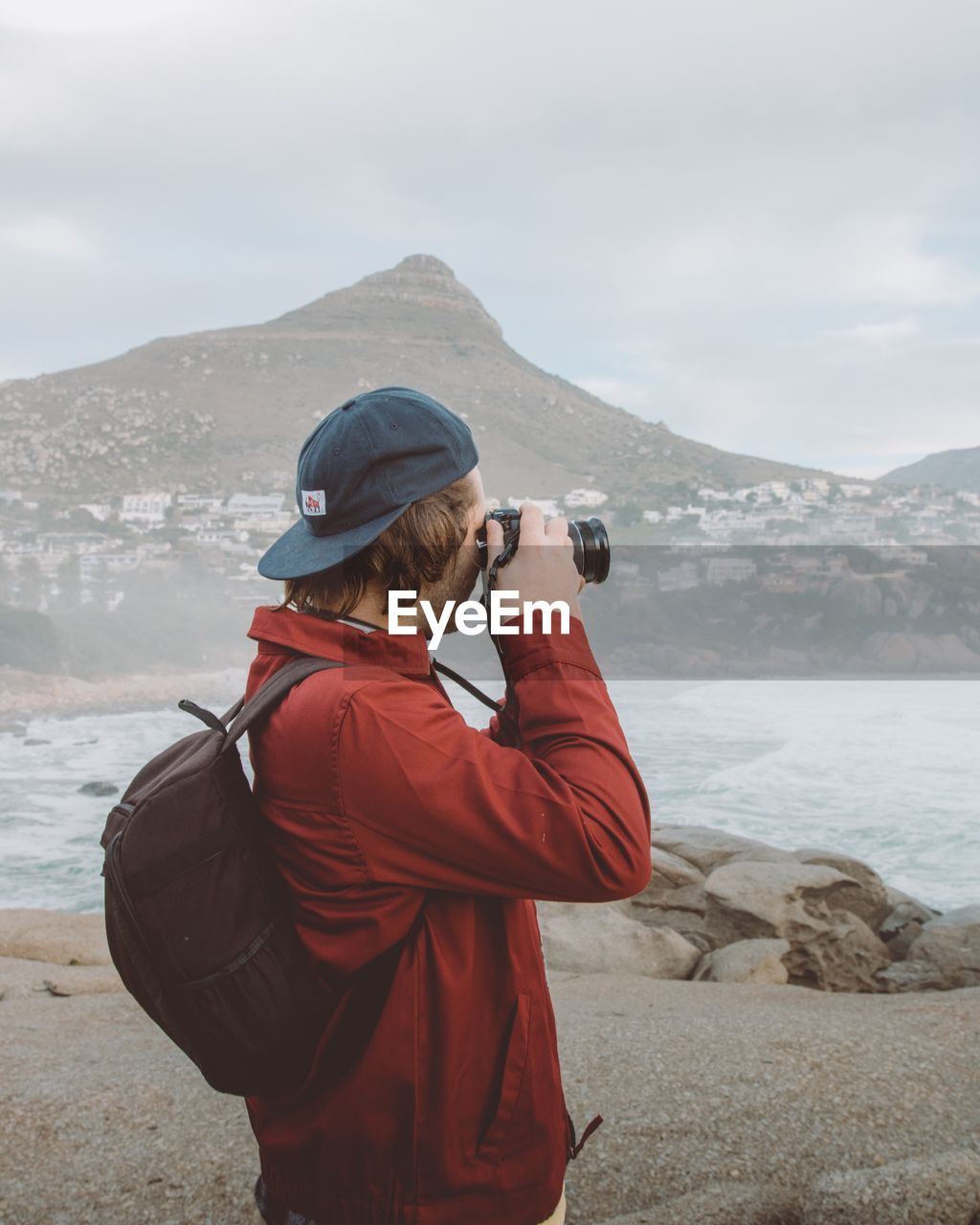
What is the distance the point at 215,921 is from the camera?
0.93 m

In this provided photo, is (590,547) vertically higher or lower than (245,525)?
lower

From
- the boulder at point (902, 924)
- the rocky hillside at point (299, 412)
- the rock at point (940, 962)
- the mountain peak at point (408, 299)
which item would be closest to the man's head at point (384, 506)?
the rock at point (940, 962)

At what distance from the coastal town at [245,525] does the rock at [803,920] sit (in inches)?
1785

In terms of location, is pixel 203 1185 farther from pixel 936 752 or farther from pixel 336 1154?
pixel 936 752

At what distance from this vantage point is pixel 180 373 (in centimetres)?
7775

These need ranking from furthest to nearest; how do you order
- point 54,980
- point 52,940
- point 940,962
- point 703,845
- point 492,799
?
point 703,845
point 940,962
point 52,940
point 54,980
point 492,799

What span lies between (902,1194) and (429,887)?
1603 mm

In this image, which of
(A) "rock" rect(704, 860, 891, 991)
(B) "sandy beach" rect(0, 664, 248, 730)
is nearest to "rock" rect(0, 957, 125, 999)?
(A) "rock" rect(704, 860, 891, 991)

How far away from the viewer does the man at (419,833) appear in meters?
0.89

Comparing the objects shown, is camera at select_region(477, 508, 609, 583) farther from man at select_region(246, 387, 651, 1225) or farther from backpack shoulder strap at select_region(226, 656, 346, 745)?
backpack shoulder strap at select_region(226, 656, 346, 745)

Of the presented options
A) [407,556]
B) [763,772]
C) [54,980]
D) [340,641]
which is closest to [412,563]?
[407,556]

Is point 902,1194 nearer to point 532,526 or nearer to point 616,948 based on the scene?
point 532,526

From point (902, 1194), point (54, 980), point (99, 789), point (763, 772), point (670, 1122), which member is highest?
point (902, 1194)

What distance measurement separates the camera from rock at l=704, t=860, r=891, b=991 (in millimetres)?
5105
